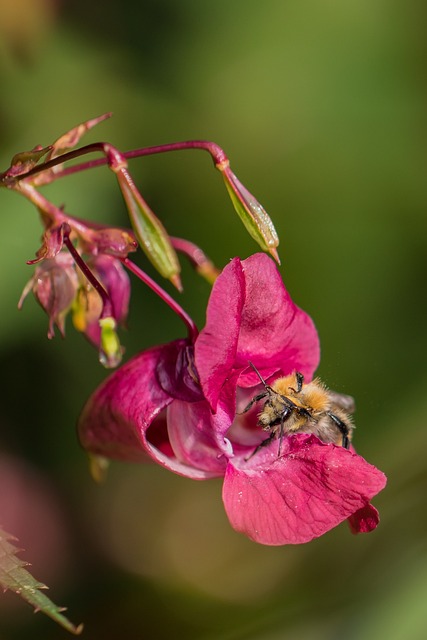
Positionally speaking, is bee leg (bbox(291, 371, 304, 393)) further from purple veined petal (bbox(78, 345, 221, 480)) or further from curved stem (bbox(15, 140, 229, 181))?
curved stem (bbox(15, 140, 229, 181))

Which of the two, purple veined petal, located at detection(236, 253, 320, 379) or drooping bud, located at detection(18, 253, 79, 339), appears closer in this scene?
purple veined petal, located at detection(236, 253, 320, 379)

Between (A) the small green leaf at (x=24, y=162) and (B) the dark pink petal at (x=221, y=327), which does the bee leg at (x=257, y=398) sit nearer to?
(B) the dark pink petal at (x=221, y=327)

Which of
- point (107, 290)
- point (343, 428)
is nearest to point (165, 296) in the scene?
point (107, 290)

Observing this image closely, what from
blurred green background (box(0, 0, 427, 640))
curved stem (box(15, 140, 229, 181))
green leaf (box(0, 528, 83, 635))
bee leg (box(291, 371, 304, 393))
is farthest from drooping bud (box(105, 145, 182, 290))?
blurred green background (box(0, 0, 427, 640))

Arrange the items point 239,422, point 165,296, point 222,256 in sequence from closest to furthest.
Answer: point 165,296 < point 239,422 < point 222,256

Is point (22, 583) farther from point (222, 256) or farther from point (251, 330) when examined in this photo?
point (222, 256)

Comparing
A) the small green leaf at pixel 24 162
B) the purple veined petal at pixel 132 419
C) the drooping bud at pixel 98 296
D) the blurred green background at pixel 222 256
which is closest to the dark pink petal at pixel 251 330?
the purple veined petal at pixel 132 419
